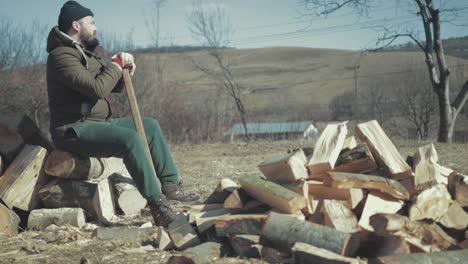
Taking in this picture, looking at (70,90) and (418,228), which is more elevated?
(70,90)

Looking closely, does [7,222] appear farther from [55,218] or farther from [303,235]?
[303,235]

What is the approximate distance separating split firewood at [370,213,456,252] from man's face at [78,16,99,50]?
268 cm

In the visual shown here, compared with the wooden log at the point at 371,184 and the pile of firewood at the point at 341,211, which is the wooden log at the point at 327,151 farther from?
the wooden log at the point at 371,184

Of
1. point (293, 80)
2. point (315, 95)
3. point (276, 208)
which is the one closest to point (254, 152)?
point (276, 208)

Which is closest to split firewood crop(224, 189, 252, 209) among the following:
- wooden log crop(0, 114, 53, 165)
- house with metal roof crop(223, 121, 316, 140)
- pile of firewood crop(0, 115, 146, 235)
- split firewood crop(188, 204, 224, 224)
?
split firewood crop(188, 204, 224, 224)

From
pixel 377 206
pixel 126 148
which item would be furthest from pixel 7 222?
pixel 377 206

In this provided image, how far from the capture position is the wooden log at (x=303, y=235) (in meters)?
3.07

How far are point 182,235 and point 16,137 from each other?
211cm

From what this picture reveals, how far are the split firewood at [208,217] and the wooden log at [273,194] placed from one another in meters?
0.20

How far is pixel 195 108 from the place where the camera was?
18.8 meters

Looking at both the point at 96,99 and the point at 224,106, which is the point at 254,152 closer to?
the point at 96,99

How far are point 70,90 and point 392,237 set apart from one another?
268cm

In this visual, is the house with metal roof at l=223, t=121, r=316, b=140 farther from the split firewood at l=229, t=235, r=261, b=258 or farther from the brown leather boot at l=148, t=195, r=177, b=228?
the split firewood at l=229, t=235, r=261, b=258

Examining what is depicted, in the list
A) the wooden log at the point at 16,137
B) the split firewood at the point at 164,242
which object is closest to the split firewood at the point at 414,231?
the split firewood at the point at 164,242
